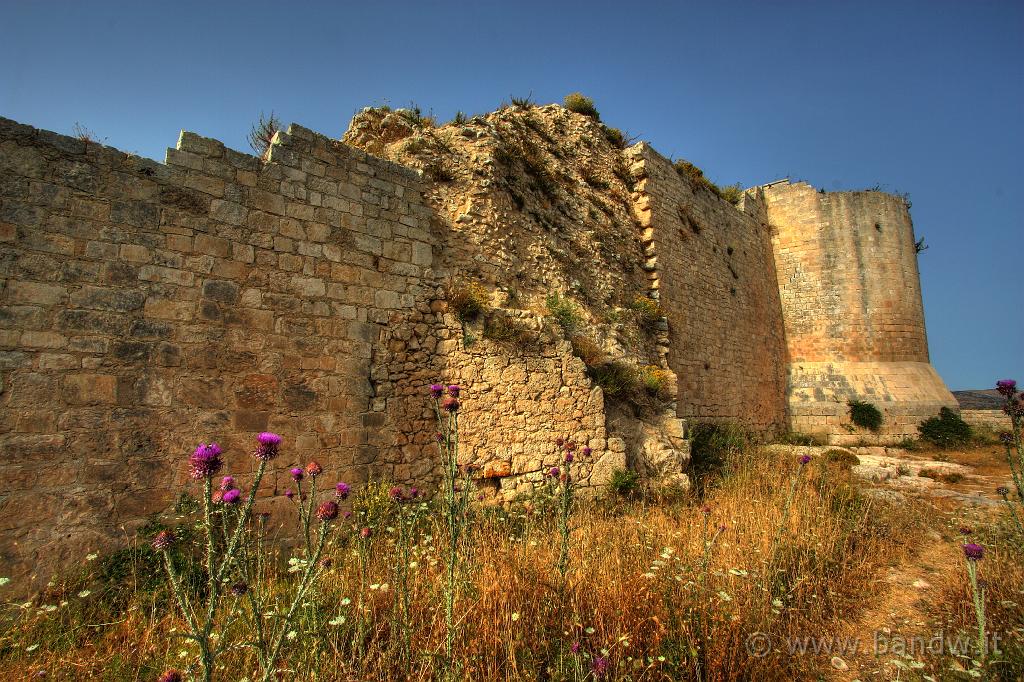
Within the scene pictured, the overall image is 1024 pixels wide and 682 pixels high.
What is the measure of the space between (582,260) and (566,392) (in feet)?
10.8

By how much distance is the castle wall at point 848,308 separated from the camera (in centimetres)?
1612

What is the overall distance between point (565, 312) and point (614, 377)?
1.26 m

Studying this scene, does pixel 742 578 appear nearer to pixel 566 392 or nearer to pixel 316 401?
pixel 566 392

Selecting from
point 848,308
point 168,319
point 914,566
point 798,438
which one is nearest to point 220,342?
point 168,319

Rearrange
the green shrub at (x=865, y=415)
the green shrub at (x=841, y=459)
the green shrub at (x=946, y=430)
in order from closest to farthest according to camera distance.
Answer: the green shrub at (x=841, y=459), the green shrub at (x=946, y=430), the green shrub at (x=865, y=415)

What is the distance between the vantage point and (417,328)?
6723 millimetres

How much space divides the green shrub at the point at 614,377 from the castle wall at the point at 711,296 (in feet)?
9.65

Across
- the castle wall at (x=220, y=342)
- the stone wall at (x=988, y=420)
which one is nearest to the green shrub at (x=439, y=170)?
the castle wall at (x=220, y=342)

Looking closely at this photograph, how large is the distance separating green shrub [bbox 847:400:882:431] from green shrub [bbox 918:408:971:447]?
1.41 m

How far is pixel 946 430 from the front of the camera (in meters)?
15.4

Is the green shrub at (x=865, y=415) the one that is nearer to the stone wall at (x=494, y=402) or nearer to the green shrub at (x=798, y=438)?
the green shrub at (x=798, y=438)

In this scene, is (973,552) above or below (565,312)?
below

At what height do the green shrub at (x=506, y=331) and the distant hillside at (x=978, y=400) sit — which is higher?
the green shrub at (x=506, y=331)

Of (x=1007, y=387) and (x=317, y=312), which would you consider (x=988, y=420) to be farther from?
(x=317, y=312)
